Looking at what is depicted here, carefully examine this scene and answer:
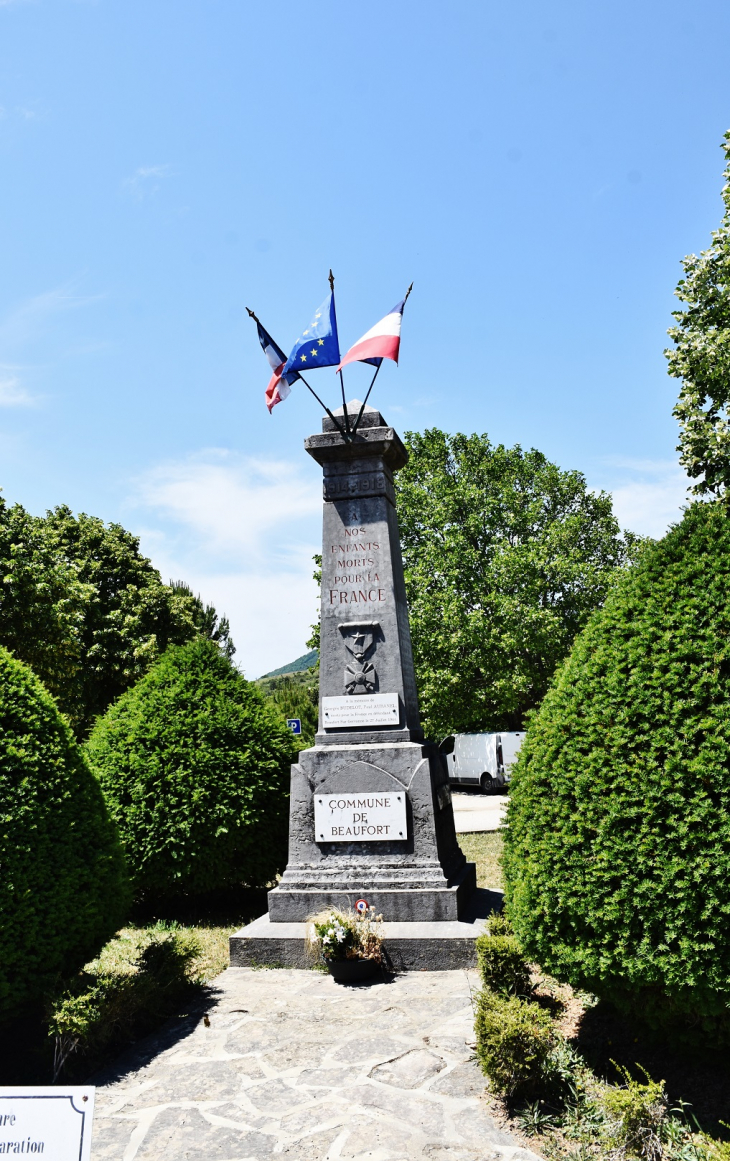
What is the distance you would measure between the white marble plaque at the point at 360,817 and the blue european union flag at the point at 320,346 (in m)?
4.57

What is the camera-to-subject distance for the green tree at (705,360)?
1391 cm

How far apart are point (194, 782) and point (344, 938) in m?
2.81

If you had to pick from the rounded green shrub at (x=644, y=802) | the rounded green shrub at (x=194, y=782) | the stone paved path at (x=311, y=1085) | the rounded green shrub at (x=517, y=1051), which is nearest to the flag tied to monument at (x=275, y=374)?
the rounded green shrub at (x=194, y=782)

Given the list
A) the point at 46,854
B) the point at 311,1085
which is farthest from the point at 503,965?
the point at 46,854

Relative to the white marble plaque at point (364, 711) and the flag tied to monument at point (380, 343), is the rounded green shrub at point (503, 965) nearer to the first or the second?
the white marble plaque at point (364, 711)

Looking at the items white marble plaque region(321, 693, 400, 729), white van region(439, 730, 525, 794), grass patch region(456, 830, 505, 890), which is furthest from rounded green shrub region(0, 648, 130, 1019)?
white van region(439, 730, 525, 794)

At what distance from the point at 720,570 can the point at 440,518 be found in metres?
22.3

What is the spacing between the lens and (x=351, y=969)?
620 centimetres

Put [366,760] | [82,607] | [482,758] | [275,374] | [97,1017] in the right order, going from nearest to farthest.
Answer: [97,1017] < [366,760] < [275,374] < [82,607] < [482,758]

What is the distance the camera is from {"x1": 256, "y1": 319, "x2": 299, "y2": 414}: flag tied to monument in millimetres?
8820

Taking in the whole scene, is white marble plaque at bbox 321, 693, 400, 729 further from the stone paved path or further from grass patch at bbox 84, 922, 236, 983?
the stone paved path

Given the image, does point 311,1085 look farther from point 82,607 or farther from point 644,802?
point 82,607

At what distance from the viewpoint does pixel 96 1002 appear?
189 inches

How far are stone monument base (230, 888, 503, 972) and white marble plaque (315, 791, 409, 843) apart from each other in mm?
824
